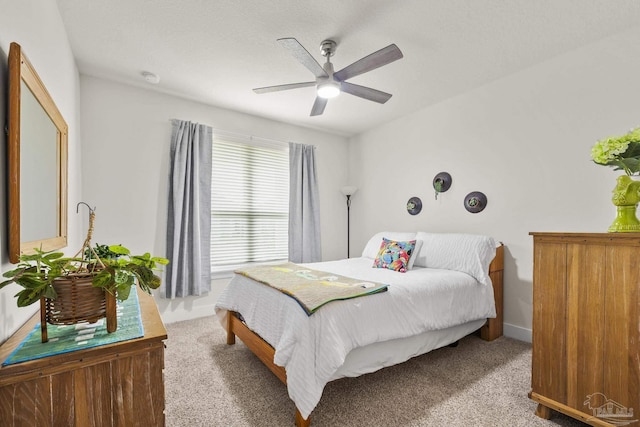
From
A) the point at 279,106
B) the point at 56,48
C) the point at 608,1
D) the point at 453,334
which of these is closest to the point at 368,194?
the point at 279,106

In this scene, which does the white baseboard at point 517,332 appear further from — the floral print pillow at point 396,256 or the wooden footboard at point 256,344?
the wooden footboard at point 256,344

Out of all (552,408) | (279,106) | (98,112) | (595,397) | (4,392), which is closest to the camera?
(4,392)

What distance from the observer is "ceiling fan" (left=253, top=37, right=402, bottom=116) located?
75.7 inches

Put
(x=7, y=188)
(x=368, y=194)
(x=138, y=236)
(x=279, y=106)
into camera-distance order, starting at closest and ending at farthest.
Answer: (x=7, y=188) → (x=138, y=236) → (x=279, y=106) → (x=368, y=194)

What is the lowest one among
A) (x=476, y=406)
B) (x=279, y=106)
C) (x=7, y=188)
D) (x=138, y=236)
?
(x=476, y=406)

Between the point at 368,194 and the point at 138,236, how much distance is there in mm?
3088

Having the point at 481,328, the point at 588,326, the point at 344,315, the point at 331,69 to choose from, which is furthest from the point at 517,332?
the point at 331,69

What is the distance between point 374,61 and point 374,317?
5.66ft

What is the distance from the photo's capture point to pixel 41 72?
5.03 feet

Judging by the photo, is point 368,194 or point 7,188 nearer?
point 7,188

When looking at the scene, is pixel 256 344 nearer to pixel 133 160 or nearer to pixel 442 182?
pixel 133 160

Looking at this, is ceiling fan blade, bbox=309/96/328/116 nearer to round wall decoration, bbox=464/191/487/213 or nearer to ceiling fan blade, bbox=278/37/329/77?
ceiling fan blade, bbox=278/37/329/77

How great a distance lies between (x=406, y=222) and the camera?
3.95 m

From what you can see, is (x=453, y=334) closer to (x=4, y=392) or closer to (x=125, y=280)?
(x=125, y=280)
